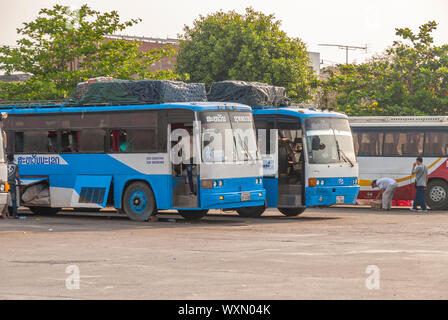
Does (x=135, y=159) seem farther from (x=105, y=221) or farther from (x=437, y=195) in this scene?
(x=437, y=195)

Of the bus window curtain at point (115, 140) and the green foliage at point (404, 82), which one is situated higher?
the green foliage at point (404, 82)

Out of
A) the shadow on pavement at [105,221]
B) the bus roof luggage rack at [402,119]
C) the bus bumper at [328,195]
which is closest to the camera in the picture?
the shadow on pavement at [105,221]

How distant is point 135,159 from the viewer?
22.2 metres

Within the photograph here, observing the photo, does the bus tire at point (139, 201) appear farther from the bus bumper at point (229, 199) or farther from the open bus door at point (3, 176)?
the open bus door at point (3, 176)

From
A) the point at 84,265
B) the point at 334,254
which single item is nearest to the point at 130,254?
the point at 84,265

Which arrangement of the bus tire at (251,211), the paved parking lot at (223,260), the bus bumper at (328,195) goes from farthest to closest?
the bus tire at (251,211) < the bus bumper at (328,195) < the paved parking lot at (223,260)

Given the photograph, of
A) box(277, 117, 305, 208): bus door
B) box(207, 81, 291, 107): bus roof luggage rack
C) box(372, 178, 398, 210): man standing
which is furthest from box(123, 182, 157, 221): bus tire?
box(372, 178, 398, 210): man standing

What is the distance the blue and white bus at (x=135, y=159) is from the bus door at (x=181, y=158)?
2cm

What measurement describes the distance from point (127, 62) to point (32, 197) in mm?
18368

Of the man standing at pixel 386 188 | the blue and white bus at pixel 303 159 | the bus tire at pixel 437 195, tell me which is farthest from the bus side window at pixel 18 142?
the bus tire at pixel 437 195

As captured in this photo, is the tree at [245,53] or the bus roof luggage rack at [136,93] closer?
the bus roof luggage rack at [136,93]

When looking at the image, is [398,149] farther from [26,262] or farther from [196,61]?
[196,61]

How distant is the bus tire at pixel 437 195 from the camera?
97.2 ft

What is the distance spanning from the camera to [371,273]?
37.6ft
